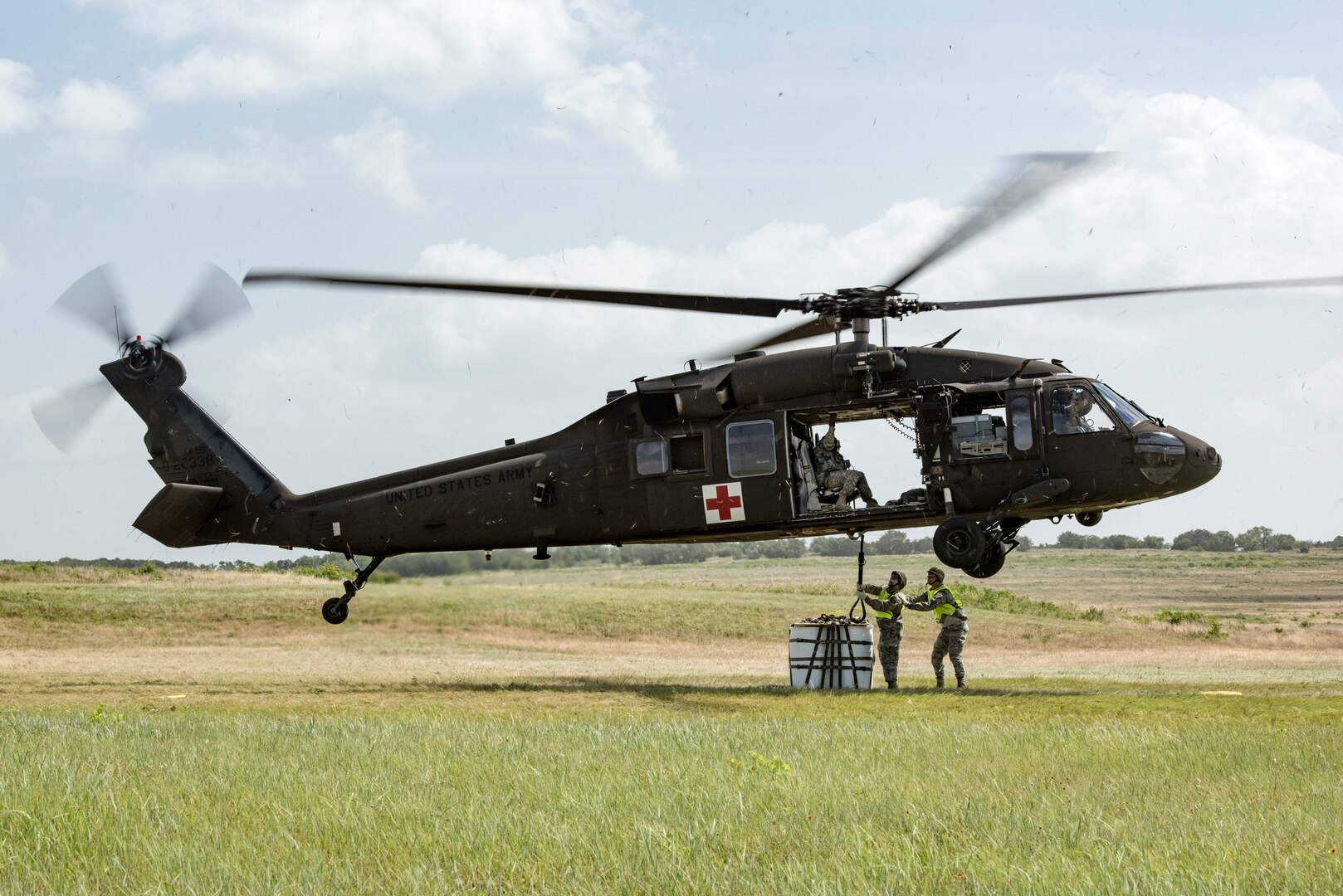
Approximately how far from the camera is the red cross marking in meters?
18.5

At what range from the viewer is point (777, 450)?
18328 mm

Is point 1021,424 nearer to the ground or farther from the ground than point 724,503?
farther from the ground

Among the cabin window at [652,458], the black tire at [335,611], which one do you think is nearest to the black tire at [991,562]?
the cabin window at [652,458]

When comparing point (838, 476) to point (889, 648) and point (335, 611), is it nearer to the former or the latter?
point (889, 648)

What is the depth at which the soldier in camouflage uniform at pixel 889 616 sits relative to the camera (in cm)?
1903

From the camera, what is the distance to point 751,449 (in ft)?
60.6

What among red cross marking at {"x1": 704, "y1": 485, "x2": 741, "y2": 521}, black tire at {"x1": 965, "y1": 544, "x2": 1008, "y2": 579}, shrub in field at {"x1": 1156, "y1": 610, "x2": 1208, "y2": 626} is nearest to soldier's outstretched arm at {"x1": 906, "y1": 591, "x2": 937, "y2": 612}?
black tire at {"x1": 965, "y1": 544, "x2": 1008, "y2": 579}

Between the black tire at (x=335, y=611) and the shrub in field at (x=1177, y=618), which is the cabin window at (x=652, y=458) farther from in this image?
the shrub in field at (x=1177, y=618)

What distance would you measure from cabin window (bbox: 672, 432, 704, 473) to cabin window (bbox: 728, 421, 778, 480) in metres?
0.53

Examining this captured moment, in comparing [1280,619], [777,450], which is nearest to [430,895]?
[777,450]

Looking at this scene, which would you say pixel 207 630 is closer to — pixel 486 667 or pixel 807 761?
pixel 486 667

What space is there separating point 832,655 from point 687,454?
3759 mm

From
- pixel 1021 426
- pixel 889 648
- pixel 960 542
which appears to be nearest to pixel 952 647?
pixel 889 648

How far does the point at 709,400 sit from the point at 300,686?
796 cm
